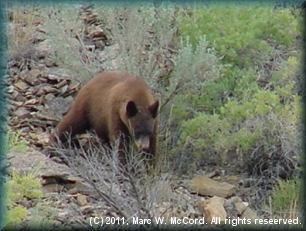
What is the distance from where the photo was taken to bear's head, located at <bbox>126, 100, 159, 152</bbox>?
30.7 ft

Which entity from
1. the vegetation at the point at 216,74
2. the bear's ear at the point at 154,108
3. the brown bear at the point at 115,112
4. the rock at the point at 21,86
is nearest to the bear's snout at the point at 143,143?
the brown bear at the point at 115,112

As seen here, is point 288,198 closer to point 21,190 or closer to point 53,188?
point 53,188

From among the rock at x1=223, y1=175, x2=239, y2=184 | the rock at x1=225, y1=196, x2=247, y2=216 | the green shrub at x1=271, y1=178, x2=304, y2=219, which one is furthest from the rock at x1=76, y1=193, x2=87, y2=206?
the green shrub at x1=271, y1=178, x2=304, y2=219

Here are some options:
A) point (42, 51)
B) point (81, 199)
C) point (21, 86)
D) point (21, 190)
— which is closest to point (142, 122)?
point (81, 199)

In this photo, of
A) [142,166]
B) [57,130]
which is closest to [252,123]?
[142,166]

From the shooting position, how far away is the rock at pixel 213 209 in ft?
28.3

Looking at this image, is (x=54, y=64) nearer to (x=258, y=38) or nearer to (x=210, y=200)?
(x=258, y=38)

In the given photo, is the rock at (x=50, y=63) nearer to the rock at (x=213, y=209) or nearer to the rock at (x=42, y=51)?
the rock at (x=42, y=51)

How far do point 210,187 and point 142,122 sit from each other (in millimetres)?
1050

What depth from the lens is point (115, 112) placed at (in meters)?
9.63

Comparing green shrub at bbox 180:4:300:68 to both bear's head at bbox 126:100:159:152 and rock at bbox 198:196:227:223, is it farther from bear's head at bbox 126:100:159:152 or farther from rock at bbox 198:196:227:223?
rock at bbox 198:196:227:223

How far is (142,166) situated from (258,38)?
2.63 meters

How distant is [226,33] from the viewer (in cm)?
1045

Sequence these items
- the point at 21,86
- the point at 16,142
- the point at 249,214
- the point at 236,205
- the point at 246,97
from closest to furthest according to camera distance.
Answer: the point at 249,214, the point at 236,205, the point at 16,142, the point at 246,97, the point at 21,86
